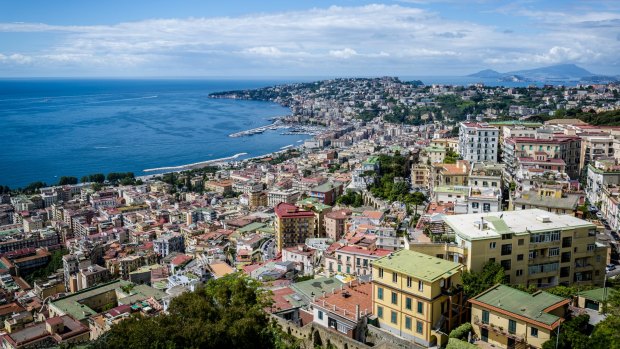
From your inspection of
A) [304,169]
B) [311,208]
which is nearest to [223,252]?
[311,208]

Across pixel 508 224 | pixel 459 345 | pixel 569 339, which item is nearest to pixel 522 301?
pixel 569 339

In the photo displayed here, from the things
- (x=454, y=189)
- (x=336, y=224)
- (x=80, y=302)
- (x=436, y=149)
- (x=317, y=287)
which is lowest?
(x=80, y=302)

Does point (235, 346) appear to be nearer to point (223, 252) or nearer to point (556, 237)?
point (556, 237)

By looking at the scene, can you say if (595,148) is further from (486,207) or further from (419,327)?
(419,327)

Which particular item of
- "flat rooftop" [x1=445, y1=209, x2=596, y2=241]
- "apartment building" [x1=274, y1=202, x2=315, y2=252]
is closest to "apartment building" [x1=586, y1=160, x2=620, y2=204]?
"flat rooftop" [x1=445, y1=209, x2=596, y2=241]

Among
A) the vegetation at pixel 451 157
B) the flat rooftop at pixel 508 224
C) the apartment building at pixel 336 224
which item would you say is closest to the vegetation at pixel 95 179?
the apartment building at pixel 336 224

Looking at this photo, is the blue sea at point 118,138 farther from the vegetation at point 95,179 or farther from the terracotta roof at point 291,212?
the terracotta roof at point 291,212
